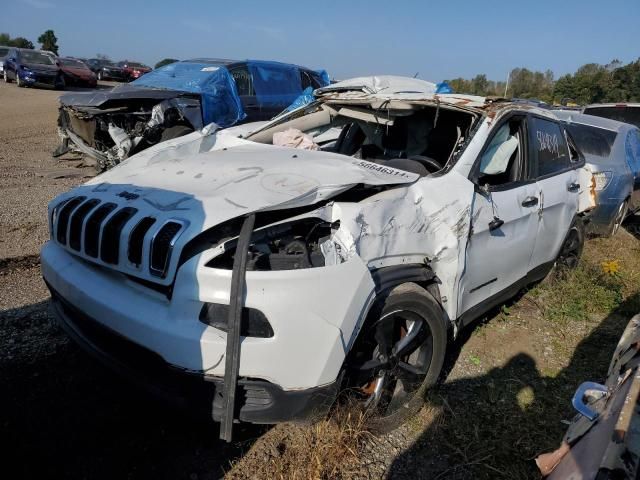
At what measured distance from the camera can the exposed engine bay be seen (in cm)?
648

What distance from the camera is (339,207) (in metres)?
2.18

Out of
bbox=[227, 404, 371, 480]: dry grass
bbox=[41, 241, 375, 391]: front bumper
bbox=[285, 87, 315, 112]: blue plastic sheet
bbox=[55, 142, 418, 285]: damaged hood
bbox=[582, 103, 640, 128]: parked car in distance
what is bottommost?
bbox=[227, 404, 371, 480]: dry grass

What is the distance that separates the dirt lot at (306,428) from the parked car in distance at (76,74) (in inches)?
847

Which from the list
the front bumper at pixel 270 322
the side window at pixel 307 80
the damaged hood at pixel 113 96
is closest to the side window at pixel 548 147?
the front bumper at pixel 270 322

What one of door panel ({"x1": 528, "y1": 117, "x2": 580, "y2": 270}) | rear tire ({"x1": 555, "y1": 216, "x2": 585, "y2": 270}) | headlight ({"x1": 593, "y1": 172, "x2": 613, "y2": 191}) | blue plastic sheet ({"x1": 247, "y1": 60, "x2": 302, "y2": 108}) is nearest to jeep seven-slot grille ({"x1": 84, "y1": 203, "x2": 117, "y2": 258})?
door panel ({"x1": 528, "y1": 117, "x2": 580, "y2": 270})

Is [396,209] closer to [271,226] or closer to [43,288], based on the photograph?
[271,226]

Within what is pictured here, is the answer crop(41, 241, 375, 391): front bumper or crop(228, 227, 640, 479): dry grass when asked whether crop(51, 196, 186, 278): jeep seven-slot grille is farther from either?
crop(228, 227, 640, 479): dry grass

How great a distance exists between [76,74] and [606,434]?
2564 centimetres

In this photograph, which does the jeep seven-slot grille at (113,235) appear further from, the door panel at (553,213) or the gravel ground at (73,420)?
the door panel at (553,213)

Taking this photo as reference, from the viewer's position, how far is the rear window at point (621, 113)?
29.9 feet

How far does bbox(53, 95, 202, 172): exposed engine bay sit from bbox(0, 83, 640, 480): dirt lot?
8.61ft

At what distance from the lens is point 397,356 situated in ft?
7.83

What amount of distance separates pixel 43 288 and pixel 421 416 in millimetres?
2866

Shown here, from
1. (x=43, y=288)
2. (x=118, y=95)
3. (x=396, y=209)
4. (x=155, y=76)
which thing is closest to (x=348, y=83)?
(x=396, y=209)
